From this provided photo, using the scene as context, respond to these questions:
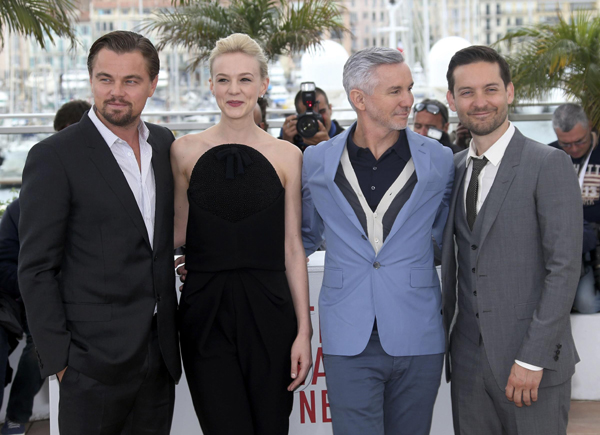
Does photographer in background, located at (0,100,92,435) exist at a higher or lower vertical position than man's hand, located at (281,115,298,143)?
lower

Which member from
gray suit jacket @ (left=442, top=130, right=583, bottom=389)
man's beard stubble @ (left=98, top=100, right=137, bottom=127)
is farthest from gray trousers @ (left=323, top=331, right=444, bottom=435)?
man's beard stubble @ (left=98, top=100, right=137, bottom=127)

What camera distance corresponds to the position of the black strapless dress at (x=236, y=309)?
2367mm

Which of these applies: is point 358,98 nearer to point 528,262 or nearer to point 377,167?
point 377,167

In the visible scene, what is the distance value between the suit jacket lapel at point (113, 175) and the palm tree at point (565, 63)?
4768 millimetres

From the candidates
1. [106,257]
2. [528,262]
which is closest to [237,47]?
[106,257]

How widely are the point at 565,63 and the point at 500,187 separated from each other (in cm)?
421

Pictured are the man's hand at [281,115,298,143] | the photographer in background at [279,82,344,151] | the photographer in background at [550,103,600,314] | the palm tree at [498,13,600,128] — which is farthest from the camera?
the palm tree at [498,13,600,128]

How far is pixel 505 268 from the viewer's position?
227 centimetres

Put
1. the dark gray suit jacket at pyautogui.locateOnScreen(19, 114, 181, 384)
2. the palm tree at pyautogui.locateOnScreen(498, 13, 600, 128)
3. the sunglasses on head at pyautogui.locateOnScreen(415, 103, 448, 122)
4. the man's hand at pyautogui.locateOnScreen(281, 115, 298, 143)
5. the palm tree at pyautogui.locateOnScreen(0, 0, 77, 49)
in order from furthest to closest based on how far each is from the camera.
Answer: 1. the palm tree at pyautogui.locateOnScreen(498, 13, 600, 128)
2. the palm tree at pyautogui.locateOnScreen(0, 0, 77, 49)
3. the sunglasses on head at pyautogui.locateOnScreen(415, 103, 448, 122)
4. the man's hand at pyautogui.locateOnScreen(281, 115, 298, 143)
5. the dark gray suit jacket at pyautogui.locateOnScreen(19, 114, 181, 384)

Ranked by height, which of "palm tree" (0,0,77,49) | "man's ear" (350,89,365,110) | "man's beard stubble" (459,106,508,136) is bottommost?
"man's beard stubble" (459,106,508,136)

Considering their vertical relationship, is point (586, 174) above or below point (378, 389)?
above

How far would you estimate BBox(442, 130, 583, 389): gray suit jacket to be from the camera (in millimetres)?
2180

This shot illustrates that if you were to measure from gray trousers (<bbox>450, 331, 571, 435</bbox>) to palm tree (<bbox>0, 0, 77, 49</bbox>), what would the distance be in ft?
14.7

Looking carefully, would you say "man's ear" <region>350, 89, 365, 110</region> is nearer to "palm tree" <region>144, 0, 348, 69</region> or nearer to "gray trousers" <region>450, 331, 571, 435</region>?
"gray trousers" <region>450, 331, 571, 435</region>
